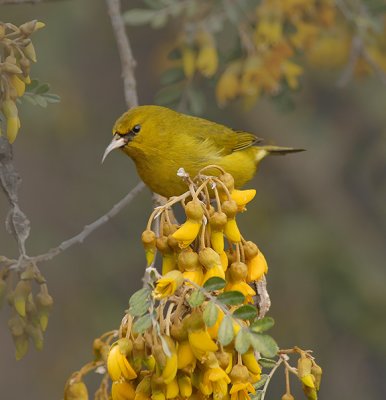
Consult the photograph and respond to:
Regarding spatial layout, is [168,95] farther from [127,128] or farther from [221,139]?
[127,128]

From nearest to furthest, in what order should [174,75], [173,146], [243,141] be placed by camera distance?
[173,146] → [174,75] → [243,141]

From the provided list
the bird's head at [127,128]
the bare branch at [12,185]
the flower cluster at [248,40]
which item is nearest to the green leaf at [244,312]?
the bare branch at [12,185]

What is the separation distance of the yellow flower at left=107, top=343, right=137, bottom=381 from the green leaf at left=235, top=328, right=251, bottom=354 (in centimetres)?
28

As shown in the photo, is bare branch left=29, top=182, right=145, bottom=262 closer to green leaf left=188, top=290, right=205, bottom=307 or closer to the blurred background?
green leaf left=188, top=290, right=205, bottom=307

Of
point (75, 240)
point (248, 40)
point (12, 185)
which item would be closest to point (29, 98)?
point (12, 185)

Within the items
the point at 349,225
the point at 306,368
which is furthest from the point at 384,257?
the point at 306,368

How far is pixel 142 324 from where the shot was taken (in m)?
2.36

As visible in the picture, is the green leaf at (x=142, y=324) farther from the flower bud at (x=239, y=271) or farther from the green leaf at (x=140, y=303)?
the flower bud at (x=239, y=271)

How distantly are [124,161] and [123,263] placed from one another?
2.94 feet

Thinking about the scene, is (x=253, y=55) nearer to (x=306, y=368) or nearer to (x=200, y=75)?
(x=200, y=75)

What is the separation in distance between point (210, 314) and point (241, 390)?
0.84ft

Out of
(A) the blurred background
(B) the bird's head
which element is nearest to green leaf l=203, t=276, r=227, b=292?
(B) the bird's head

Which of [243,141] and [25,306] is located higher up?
[25,306]

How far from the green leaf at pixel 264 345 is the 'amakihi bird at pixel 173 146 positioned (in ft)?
6.50
